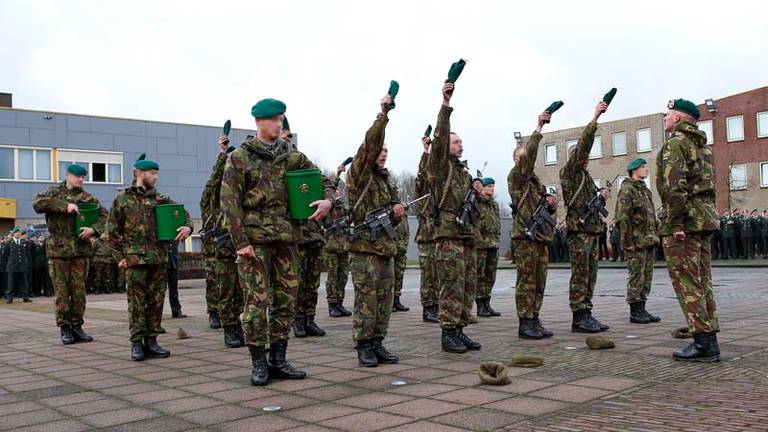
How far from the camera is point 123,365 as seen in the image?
719 centimetres

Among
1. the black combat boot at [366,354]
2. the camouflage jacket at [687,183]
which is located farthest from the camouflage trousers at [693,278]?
the black combat boot at [366,354]

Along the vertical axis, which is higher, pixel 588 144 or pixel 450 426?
pixel 588 144

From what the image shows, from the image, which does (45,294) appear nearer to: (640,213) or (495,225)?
(495,225)

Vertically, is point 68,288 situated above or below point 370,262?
below

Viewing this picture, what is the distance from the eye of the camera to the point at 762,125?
145 ft

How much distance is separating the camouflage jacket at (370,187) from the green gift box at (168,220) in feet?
7.29

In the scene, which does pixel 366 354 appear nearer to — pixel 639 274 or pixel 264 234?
pixel 264 234

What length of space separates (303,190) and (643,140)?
48.2 meters

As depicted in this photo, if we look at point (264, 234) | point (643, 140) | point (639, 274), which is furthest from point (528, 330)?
point (643, 140)

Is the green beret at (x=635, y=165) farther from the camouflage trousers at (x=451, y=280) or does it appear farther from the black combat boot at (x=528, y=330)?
the camouflage trousers at (x=451, y=280)

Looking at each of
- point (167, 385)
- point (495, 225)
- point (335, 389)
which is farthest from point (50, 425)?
point (495, 225)

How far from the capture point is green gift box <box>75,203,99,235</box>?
30.1 feet

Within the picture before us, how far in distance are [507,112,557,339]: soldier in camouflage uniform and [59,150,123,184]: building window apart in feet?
98.2

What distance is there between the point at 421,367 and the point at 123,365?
122 inches
